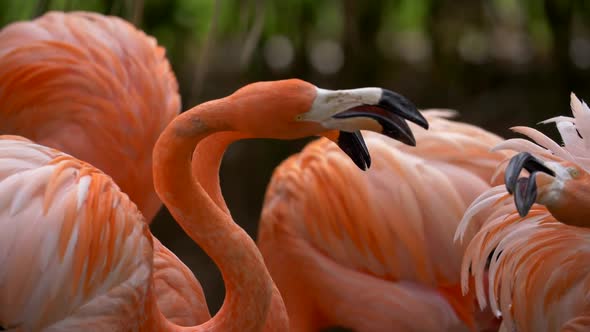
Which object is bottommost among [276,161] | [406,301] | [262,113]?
[276,161]

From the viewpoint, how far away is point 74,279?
2.12 m

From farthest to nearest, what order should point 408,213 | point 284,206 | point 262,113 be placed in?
point 284,206 < point 408,213 < point 262,113

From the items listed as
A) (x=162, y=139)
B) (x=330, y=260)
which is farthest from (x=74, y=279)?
(x=330, y=260)

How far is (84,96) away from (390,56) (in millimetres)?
2352

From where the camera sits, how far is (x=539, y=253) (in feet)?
7.68

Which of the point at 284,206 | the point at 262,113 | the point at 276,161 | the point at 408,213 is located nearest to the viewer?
the point at 262,113

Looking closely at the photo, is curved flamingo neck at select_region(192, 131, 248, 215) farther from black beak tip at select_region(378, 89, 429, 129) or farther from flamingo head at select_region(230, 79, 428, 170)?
black beak tip at select_region(378, 89, 429, 129)

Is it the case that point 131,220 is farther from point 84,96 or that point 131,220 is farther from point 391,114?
point 84,96

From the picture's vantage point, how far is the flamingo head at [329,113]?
200 cm

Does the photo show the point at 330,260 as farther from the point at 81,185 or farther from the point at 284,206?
the point at 81,185

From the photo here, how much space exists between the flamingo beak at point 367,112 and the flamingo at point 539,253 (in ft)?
0.95

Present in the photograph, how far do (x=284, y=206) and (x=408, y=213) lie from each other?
17.0 inches

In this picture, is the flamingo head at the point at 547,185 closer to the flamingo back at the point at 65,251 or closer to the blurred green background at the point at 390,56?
the flamingo back at the point at 65,251

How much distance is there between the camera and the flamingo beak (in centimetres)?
200
